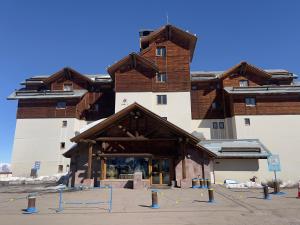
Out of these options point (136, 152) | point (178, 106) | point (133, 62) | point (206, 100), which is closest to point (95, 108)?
point (133, 62)

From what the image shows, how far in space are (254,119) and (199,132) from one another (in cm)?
729

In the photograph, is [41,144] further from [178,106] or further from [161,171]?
[161,171]

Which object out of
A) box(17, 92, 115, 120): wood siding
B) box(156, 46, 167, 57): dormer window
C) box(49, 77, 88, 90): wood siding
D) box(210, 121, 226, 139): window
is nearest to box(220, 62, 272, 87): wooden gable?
box(210, 121, 226, 139): window

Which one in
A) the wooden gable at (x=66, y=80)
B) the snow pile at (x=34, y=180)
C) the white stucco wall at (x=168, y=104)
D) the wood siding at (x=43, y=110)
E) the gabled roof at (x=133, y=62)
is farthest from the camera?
the wooden gable at (x=66, y=80)

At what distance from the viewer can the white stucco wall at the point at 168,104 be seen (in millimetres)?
32844

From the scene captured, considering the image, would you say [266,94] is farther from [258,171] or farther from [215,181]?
[215,181]

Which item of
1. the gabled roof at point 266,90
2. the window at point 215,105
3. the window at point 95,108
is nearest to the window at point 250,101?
the gabled roof at point 266,90

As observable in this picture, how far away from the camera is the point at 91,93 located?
3831 cm

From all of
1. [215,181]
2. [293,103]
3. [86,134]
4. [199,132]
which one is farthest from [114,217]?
[293,103]

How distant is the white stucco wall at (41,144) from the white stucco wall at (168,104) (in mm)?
7756

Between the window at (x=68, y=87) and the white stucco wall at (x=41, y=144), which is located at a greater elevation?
the window at (x=68, y=87)

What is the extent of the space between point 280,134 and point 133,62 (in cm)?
2099

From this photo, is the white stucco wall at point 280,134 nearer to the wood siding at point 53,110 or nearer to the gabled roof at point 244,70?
the gabled roof at point 244,70

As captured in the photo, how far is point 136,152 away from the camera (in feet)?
70.1
